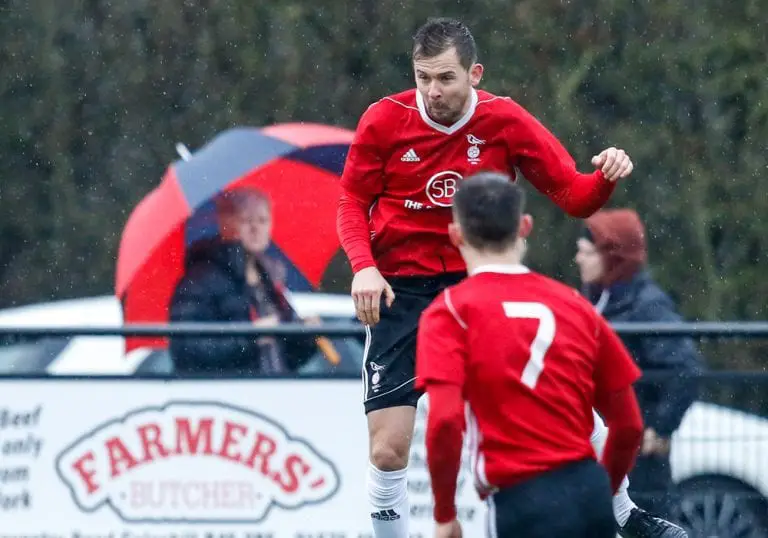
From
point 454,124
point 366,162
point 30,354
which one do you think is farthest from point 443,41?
point 30,354

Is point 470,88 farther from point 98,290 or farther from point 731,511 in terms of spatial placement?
point 98,290

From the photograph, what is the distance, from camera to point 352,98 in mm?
18172

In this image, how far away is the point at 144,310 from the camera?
880 cm

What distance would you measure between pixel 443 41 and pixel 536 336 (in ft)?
5.37

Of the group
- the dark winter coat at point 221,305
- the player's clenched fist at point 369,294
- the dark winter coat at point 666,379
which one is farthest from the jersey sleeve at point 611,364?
the dark winter coat at point 221,305

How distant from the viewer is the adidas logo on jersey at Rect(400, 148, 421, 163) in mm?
5551

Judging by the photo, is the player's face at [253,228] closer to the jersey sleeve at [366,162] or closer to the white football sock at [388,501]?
the jersey sleeve at [366,162]

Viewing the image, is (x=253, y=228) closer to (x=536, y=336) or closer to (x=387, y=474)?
(x=387, y=474)

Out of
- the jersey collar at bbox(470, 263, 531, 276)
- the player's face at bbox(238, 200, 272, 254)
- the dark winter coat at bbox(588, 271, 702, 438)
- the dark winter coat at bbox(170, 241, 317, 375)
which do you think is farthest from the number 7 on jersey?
the player's face at bbox(238, 200, 272, 254)

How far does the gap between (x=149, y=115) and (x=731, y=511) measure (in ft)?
42.0

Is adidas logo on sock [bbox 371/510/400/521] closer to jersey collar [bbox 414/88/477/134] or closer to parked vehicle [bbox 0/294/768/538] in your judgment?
jersey collar [bbox 414/88/477/134]

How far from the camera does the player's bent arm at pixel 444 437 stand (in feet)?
13.3

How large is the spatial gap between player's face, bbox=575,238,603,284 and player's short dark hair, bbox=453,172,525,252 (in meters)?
3.46

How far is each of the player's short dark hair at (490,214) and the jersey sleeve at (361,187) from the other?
1234mm
